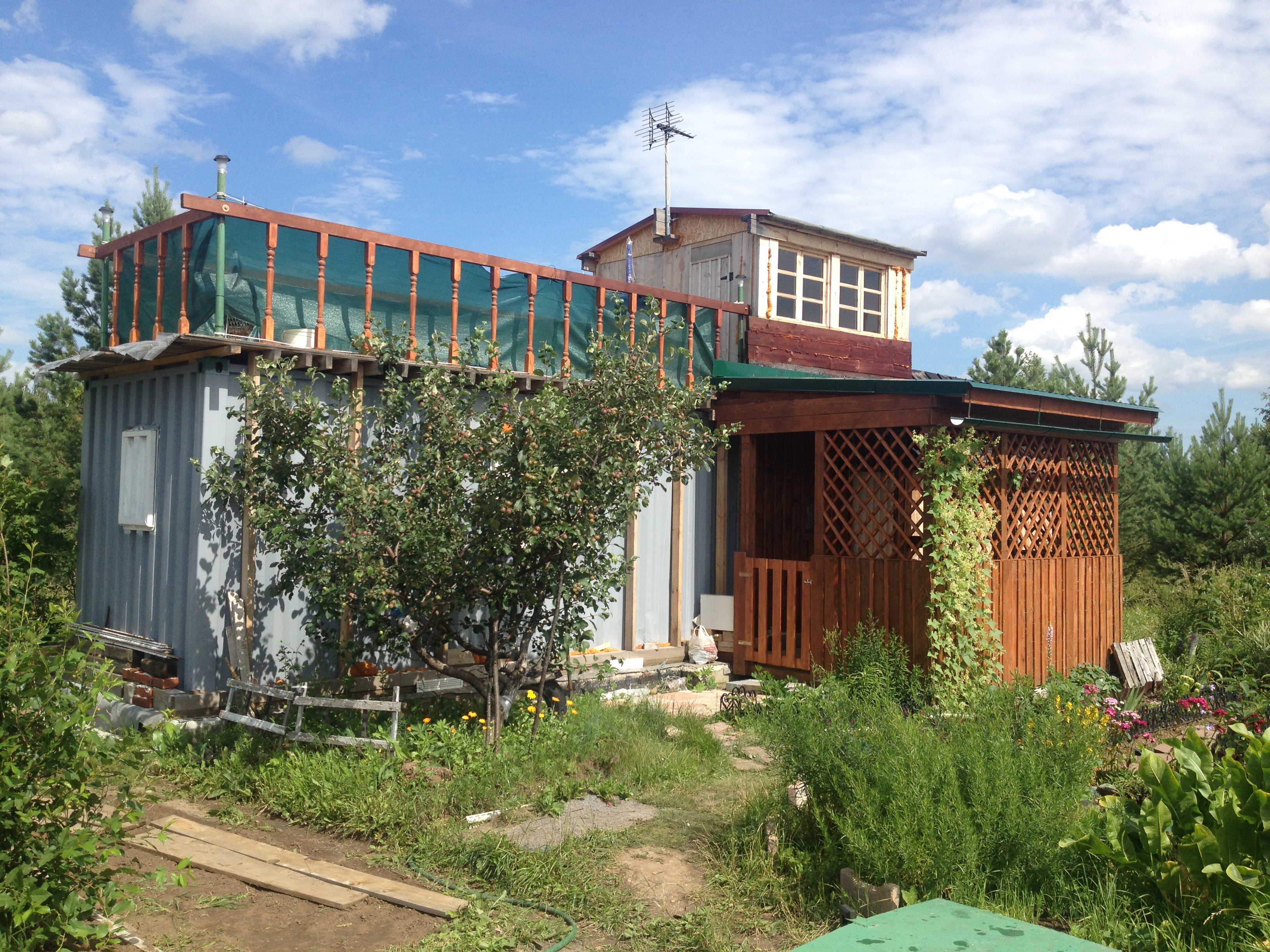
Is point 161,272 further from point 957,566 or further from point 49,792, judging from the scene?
point 957,566

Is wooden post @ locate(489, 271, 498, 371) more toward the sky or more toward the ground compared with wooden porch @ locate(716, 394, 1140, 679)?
more toward the sky

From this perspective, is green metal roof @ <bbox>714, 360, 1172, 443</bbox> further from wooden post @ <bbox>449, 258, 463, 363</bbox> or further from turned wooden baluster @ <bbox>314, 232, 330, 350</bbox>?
turned wooden baluster @ <bbox>314, 232, 330, 350</bbox>

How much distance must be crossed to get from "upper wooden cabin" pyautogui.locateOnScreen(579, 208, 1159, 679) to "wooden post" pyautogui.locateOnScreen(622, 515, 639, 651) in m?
1.15

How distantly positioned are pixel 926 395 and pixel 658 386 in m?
2.98

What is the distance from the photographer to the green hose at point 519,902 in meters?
4.65

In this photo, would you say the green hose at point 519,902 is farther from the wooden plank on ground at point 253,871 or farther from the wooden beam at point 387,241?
the wooden beam at point 387,241

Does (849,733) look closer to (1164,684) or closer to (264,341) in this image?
(264,341)

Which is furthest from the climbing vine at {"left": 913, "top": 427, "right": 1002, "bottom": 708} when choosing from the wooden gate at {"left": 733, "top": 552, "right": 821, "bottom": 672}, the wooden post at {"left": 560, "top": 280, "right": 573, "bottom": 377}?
the wooden post at {"left": 560, "top": 280, "right": 573, "bottom": 377}

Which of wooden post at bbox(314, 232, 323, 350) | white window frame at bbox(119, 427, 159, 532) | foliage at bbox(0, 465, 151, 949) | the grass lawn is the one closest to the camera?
foliage at bbox(0, 465, 151, 949)

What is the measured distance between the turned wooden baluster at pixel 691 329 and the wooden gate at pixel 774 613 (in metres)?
2.31

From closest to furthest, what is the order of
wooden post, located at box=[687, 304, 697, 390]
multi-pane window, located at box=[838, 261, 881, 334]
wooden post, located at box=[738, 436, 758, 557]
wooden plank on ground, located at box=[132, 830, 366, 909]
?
1. wooden plank on ground, located at box=[132, 830, 366, 909]
2. wooden post, located at box=[738, 436, 758, 557]
3. wooden post, located at box=[687, 304, 697, 390]
4. multi-pane window, located at box=[838, 261, 881, 334]

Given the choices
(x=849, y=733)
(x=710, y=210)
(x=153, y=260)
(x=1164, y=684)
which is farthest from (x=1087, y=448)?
(x=153, y=260)

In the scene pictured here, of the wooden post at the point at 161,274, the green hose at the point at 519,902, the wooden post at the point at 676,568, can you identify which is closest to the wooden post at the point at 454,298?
the wooden post at the point at 161,274

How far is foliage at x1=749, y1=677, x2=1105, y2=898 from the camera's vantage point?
15.2ft
